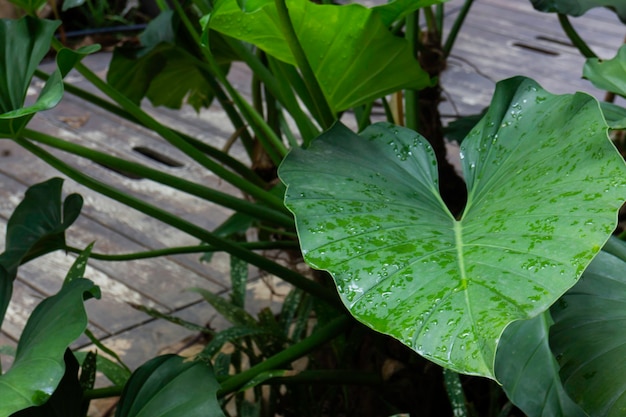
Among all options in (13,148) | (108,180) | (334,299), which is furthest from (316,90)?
(13,148)

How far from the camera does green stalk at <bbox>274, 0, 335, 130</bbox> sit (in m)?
0.75

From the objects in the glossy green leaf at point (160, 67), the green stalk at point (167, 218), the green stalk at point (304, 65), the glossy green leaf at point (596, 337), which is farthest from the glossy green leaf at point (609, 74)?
the glossy green leaf at point (160, 67)

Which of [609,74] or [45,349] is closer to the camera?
[45,349]

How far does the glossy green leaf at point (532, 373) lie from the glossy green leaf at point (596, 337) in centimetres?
7

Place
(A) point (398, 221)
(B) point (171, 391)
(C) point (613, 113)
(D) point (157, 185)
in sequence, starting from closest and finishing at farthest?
(A) point (398, 221)
(B) point (171, 391)
(C) point (613, 113)
(D) point (157, 185)

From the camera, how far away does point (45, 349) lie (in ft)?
2.20

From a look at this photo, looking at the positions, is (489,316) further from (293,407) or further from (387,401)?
(293,407)

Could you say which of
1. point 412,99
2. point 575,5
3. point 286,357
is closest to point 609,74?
point 575,5

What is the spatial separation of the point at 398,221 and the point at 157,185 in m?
1.52

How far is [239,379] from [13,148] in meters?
1.55

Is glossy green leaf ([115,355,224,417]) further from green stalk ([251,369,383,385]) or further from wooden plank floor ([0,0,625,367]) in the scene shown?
wooden plank floor ([0,0,625,367])

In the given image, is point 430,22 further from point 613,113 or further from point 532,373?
point 532,373

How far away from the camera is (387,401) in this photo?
1.08 metres

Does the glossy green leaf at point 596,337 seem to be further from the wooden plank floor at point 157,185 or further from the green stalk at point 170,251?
the wooden plank floor at point 157,185
